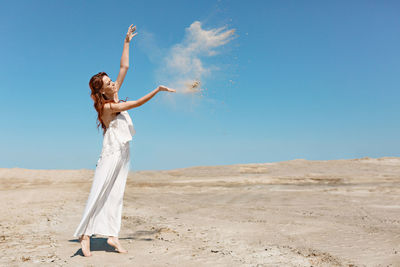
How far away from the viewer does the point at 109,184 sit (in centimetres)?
448

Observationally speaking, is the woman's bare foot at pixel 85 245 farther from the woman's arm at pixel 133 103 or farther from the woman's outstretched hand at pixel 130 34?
the woman's outstretched hand at pixel 130 34

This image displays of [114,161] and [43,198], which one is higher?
[114,161]

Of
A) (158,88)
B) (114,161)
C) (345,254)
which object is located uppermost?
(158,88)

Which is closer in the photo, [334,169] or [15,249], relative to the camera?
[15,249]

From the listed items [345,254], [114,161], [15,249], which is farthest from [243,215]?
[15,249]

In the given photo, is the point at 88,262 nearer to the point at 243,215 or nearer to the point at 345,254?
the point at 345,254

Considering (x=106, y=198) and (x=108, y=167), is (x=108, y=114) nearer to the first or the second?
(x=108, y=167)

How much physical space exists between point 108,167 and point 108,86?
1149mm

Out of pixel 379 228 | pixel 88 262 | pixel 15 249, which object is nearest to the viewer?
pixel 88 262

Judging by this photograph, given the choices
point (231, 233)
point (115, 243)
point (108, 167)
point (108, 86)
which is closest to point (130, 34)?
point (108, 86)

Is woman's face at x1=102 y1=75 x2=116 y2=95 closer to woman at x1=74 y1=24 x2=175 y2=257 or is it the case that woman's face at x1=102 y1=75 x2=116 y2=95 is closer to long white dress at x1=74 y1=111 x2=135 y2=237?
woman at x1=74 y1=24 x2=175 y2=257

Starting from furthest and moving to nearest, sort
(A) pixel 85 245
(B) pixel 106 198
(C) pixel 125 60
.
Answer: (C) pixel 125 60 → (B) pixel 106 198 → (A) pixel 85 245

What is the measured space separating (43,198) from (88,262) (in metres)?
9.91

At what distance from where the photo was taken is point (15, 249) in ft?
15.6
